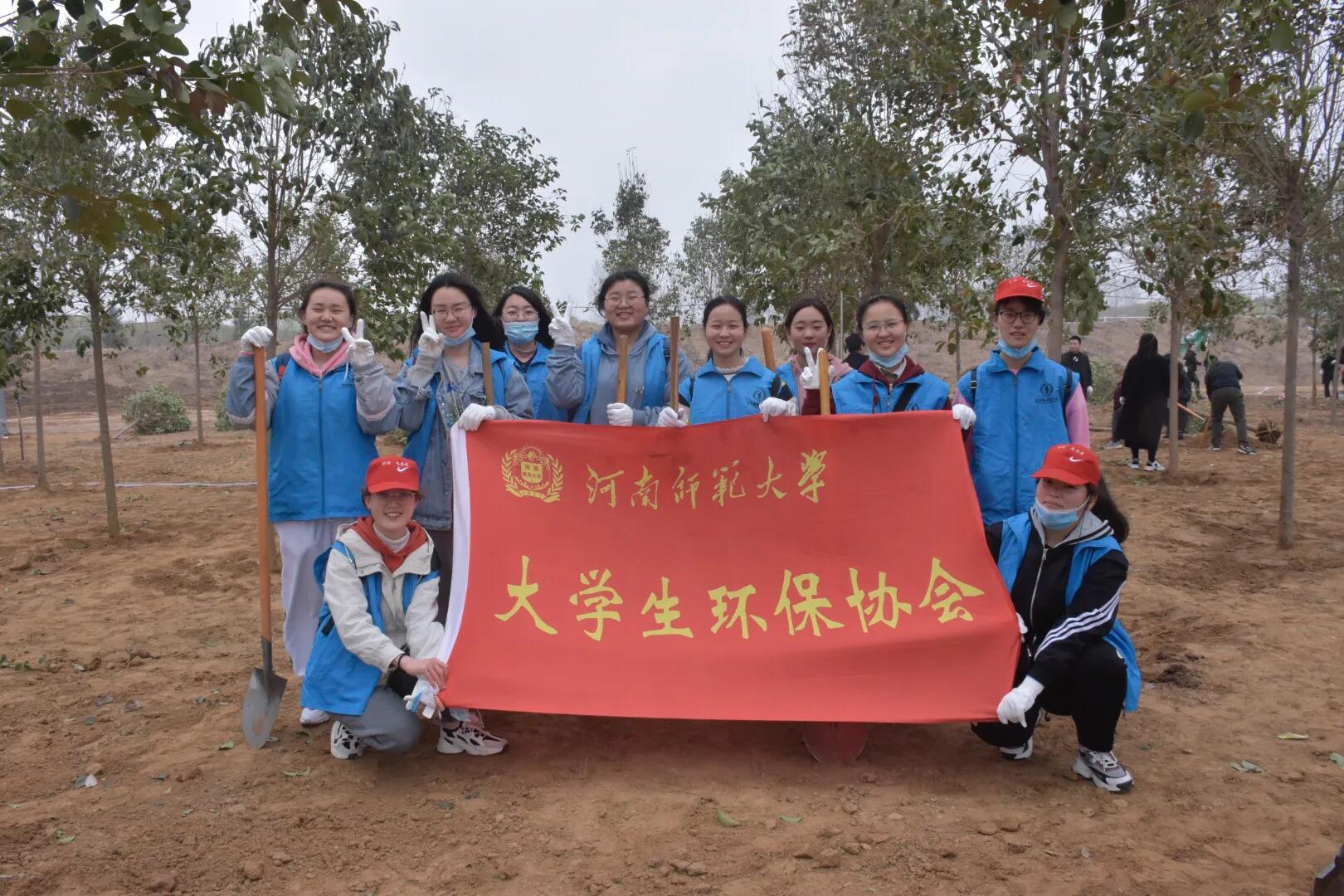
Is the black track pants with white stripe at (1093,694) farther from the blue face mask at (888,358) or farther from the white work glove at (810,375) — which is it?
the white work glove at (810,375)

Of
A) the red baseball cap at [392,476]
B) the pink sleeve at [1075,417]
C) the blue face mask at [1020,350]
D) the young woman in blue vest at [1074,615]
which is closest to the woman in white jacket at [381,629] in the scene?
the red baseball cap at [392,476]

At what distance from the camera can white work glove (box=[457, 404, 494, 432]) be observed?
13.0 feet

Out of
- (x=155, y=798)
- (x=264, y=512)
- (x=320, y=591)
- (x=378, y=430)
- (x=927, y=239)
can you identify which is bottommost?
(x=155, y=798)

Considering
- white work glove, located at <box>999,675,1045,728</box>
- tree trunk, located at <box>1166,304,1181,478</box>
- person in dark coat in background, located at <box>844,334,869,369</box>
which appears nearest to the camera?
white work glove, located at <box>999,675,1045,728</box>

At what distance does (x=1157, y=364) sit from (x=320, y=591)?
11.3 m

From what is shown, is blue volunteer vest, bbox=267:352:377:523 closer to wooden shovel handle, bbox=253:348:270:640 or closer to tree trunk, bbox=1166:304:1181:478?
wooden shovel handle, bbox=253:348:270:640

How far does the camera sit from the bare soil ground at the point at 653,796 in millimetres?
2963

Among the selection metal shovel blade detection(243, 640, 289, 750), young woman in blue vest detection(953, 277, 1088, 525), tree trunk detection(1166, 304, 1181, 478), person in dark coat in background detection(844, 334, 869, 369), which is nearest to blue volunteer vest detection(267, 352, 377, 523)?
metal shovel blade detection(243, 640, 289, 750)

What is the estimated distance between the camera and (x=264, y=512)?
397 centimetres

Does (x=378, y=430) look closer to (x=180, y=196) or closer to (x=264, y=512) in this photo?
(x=264, y=512)

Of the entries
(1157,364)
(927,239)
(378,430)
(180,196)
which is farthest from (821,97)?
(378,430)

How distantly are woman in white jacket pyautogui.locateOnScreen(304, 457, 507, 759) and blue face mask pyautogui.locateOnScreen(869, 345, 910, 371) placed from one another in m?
2.02

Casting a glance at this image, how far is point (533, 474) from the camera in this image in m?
4.04

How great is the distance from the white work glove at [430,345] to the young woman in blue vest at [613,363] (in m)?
0.55
